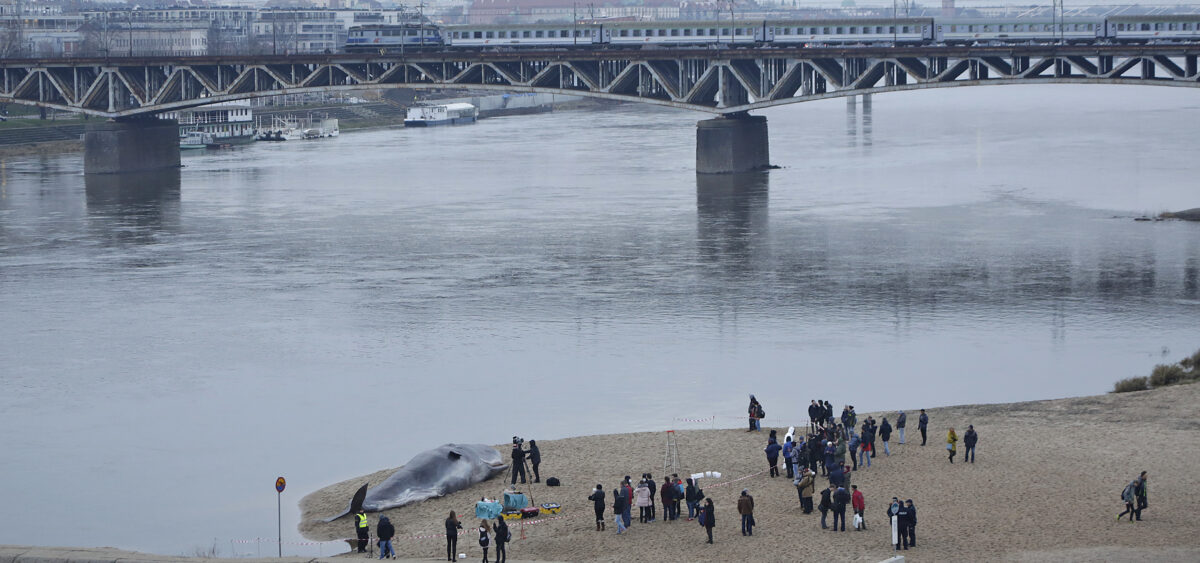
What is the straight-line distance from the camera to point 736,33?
116 m

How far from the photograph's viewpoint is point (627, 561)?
27.0 m

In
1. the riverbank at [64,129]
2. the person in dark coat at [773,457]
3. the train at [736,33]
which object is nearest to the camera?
the person in dark coat at [773,457]

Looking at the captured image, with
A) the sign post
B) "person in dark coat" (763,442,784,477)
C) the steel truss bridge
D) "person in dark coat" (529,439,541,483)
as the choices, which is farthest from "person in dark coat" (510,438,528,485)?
the steel truss bridge

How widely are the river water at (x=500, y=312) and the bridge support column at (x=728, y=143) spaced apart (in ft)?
7.50

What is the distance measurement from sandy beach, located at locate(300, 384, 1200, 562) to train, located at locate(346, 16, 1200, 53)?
68.7 m

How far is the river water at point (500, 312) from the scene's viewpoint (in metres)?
38.4

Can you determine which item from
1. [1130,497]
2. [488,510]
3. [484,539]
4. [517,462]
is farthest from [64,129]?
[1130,497]

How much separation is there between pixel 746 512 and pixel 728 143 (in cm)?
7637

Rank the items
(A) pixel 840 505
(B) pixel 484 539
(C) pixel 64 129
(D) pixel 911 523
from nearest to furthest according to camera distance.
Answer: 1. (B) pixel 484 539
2. (D) pixel 911 523
3. (A) pixel 840 505
4. (C) pixel 64 129

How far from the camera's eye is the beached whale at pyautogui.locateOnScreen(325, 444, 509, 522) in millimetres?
31797

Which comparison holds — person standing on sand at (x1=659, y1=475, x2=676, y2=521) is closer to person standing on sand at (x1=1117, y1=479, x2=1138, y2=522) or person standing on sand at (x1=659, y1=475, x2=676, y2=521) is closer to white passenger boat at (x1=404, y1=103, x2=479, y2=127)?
person standing on sand at (x1=1117, y1=479, x2=1138, y2=522)

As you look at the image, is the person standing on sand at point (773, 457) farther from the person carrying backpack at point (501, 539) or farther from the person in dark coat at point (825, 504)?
the person carrying backpack at point (501, 539)

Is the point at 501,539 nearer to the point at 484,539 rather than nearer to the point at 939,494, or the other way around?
the point at 484,539

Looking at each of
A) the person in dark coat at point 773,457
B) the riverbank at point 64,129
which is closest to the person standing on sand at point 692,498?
the person in dark coat at point 773,457
